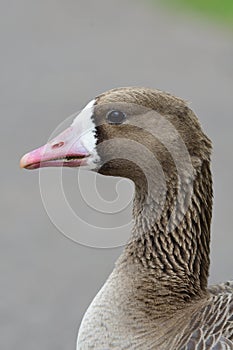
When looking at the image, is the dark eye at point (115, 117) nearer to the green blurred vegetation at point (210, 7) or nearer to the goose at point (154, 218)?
the goose at point (154, 218)

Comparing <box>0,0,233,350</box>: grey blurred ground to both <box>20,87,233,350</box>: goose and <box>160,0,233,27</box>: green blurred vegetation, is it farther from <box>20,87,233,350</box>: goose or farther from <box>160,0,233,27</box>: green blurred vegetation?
<box>20,87,233,350</box>: goose

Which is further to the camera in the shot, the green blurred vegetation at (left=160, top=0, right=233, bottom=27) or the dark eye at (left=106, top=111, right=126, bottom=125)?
the green blurred vegetation at (left=160, top=0, right=233, bottom=27)

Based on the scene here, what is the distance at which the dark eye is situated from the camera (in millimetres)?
4801

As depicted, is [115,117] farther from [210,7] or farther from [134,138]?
[210,7]

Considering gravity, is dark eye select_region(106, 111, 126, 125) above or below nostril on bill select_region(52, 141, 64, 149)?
above

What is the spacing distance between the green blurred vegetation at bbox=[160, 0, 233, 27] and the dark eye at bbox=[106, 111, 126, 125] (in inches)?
218

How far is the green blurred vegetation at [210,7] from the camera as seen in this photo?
33.8ft

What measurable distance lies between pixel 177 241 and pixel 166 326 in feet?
1.33

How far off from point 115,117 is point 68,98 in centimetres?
400

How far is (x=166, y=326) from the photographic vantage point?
16.0 feet

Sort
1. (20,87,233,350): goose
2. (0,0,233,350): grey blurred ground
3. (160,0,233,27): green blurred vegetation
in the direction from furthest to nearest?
(160,0,233,27): green blurred vegetation, (0,0,233,350): grey blurred ground, (20,87,233,350): goose

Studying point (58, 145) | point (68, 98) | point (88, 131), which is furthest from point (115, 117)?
point (68, 98)

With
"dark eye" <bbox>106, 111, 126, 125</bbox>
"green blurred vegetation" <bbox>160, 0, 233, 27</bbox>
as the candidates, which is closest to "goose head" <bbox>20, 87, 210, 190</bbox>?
"dark eye" <bbox>106, 111, 126, 125</bbox>

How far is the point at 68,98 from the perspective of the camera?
8.78 metres
